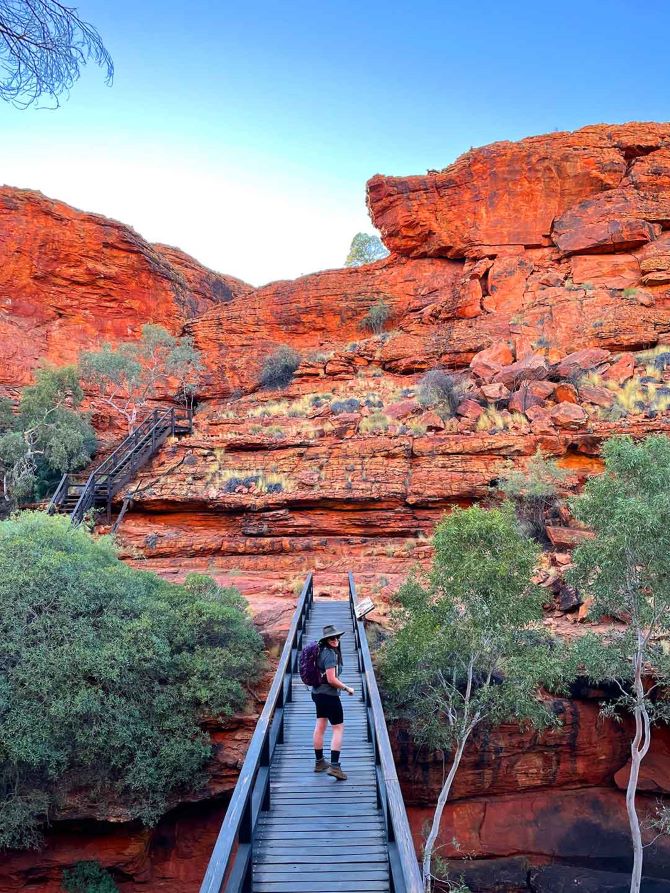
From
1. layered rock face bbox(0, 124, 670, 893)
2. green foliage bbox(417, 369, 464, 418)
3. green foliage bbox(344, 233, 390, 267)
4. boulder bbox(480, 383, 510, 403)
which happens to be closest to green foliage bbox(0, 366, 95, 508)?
layered rock face bbox(0, 124, 670, 893)

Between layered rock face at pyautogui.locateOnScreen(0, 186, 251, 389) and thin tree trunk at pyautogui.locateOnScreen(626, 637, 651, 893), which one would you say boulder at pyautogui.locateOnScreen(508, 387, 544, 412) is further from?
layered rock face at pyautogui.locateOnScreen(0, 186, 251, 389)

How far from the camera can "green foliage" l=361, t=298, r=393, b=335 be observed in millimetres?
35125

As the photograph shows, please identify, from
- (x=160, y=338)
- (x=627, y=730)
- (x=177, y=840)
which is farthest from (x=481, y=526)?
(x=160, y=338)

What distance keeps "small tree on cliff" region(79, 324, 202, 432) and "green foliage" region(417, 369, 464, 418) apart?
13278 mm

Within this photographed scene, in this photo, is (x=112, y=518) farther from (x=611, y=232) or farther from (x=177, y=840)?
Result: (x=611, y=232)

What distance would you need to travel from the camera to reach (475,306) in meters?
32.2

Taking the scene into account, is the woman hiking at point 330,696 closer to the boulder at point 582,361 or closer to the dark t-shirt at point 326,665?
the dark t-shirt at point 326,665

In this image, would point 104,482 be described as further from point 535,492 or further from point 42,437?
point 535,492

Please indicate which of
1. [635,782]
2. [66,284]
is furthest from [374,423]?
[66,284]

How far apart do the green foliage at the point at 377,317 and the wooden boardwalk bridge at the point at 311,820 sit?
29074 mm

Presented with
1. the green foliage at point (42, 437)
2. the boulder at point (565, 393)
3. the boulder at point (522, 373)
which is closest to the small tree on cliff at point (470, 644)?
the boulder at point (565, 393)

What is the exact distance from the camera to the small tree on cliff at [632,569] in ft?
31.3

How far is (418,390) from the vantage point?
25906 mm

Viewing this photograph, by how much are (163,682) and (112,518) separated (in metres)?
9.35
